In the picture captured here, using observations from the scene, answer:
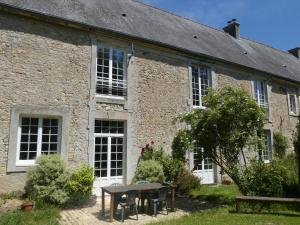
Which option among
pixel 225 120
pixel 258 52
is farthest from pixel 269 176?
pixel 258 52

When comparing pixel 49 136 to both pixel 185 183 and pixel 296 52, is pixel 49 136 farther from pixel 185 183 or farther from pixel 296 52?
Answer: pixel 296 52

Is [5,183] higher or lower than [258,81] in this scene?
lower

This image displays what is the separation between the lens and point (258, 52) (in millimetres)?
18359

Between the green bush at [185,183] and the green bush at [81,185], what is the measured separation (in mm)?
2899

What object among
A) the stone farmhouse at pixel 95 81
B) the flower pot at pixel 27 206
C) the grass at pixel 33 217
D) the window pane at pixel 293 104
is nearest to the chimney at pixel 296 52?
the window pane at pixel 293 104

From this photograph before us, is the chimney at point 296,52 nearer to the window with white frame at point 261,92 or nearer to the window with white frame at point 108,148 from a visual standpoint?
the window with white frame at point 261,92

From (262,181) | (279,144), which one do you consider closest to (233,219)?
(262,181)

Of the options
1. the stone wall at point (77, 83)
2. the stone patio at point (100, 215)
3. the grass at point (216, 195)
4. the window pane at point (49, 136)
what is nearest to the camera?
the stone patio at point (100, 215)

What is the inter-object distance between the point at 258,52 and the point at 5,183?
53.5ft

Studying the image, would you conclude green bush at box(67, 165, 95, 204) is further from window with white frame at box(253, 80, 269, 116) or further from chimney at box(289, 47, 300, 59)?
chimney at box(289, 47, 300, 59)

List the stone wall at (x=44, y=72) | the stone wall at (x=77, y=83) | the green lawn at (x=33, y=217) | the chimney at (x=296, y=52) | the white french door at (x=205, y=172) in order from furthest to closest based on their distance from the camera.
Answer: the chimney at (x=296, y=52)
the white french door at (x=205, y=172)
the stone wall at (x=77, y=83)
the stone wall at (x=44, y=72)
the green lawn at (x=33, y=217)

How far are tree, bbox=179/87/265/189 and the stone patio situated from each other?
1477 mm

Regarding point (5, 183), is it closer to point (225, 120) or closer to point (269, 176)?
point (225, 120)

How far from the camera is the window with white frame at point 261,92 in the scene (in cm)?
1499
